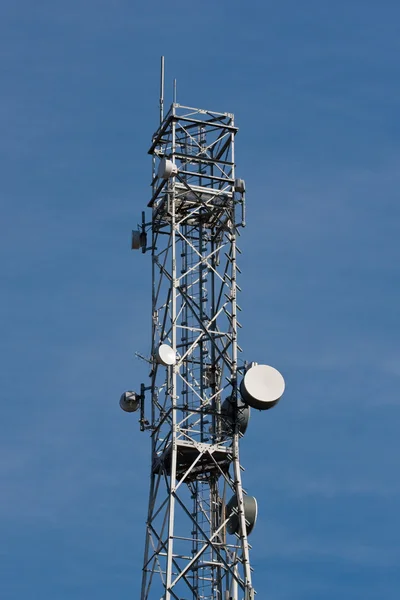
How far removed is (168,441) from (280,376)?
216 inches

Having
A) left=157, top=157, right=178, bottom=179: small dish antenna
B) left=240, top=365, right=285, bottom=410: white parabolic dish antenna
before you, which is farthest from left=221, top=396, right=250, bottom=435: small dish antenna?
left=157, top=157, right=178, bottom=179: small dish antenna

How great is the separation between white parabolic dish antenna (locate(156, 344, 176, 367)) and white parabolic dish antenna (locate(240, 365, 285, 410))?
3138 millimetres

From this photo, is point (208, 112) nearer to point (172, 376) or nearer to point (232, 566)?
point (172, 376)

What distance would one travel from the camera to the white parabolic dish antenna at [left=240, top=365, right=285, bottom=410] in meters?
95.1

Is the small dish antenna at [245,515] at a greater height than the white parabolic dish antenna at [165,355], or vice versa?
the white parabolic dish antenna at [165,355]

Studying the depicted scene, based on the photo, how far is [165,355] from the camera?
95.6 metres

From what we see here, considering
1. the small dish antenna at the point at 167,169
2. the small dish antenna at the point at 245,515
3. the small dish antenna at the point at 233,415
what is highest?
the small dish antenna at the point at 167,169

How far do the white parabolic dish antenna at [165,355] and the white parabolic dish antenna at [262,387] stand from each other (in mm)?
3138

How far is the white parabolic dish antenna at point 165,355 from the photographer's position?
95.4m

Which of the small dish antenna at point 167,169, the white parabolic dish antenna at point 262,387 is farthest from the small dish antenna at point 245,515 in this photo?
the small dish antenna at point 167,169

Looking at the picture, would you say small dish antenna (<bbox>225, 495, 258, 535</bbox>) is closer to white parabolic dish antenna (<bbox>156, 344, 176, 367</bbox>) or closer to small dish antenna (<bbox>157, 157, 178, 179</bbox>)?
white parabolic dish antenna (<bbox>156, 344, 176, 367</bbox>)

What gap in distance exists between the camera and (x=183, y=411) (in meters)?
95.8

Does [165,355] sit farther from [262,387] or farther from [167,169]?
[167,169]

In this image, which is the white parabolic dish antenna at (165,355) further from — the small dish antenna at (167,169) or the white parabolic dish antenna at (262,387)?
the small dish antenna at (167,169)
